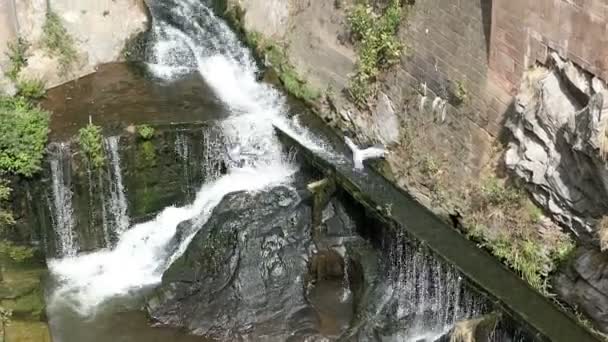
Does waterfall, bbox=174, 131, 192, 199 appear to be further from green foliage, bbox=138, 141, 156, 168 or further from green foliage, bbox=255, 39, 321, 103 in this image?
green foliage, bbox=255, 39, 321, 103

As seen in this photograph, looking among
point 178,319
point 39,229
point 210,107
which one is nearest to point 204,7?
point 210,107

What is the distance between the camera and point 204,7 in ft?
56.4

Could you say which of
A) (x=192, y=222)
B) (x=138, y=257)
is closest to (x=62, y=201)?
(x=138, y=257)

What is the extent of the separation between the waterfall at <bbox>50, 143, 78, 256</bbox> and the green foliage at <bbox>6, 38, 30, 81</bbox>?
6.73 ft

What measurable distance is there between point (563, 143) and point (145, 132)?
6.01m

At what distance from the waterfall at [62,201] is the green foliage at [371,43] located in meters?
4.36

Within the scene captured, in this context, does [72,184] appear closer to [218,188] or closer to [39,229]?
[39,229]

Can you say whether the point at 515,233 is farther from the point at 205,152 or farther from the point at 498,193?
the point at 205,152

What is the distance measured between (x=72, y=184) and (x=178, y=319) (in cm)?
273

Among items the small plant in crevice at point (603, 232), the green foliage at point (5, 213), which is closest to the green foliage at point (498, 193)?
the small plant in crevice at point (603, 232)

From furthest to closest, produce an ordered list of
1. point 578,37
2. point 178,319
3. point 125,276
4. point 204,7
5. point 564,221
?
point 204,7 → point 125,276 → point 178,319 → point 564,221 → point 578,37

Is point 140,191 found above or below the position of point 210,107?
below

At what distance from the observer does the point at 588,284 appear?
11000 mm

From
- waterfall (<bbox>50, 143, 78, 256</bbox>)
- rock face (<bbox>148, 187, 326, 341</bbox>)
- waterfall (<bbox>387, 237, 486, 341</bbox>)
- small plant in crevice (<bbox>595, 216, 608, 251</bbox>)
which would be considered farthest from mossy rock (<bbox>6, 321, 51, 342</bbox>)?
small plant in crevice (<bbox>595, 216, 608, 251</bbox>)
